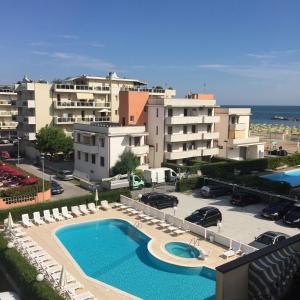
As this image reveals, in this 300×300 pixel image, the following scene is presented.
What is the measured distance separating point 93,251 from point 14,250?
228 inches

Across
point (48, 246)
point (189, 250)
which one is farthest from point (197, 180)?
point (48, 246)

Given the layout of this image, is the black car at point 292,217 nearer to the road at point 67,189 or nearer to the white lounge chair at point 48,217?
the white lounge chair at point 48,217

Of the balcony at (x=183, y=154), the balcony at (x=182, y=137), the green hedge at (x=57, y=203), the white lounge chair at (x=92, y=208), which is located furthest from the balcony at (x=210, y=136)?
the white lounge chair at (x=92, y=208)

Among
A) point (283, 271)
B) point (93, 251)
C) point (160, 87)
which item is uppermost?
point (160, 87)

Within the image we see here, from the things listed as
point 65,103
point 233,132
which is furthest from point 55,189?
point 233,132

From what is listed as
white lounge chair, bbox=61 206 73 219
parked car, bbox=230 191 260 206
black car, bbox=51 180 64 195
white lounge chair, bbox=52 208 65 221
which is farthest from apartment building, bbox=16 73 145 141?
parked car, bbox=230 191 260 206

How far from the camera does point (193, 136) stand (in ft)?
174

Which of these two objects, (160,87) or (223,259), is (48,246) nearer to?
(223,259)

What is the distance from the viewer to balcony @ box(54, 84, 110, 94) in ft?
203

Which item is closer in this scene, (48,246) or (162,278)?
(162,278)

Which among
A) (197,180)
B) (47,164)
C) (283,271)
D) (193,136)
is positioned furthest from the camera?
(47,164)

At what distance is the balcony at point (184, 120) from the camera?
49847 mm

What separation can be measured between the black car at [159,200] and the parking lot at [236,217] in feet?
2.03

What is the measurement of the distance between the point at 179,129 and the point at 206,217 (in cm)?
2381
